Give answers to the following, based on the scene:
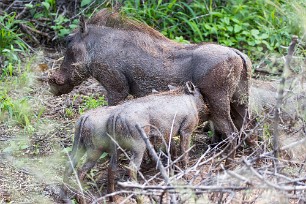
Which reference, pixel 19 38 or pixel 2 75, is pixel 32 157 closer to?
pixel 2 75

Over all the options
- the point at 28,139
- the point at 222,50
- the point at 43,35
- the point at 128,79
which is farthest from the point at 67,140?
the point at 43,35

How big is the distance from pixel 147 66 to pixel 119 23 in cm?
55

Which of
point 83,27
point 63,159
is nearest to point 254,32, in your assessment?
point 83,27

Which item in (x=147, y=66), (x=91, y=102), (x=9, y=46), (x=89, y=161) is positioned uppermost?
(x=147, y=66)

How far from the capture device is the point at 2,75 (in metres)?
7.55

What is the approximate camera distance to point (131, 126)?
203 inches

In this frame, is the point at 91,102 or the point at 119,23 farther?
the point at 91,102

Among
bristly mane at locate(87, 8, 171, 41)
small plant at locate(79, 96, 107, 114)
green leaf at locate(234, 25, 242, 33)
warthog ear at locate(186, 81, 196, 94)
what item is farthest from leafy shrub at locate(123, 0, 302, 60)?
warthog ear at locate(186, 81, 196, 94)

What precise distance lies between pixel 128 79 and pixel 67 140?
31.2 inches

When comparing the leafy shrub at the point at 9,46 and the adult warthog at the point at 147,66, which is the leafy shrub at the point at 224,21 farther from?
the adult warthog at the point at 147,66

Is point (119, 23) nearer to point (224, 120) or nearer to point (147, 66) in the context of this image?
point (147, 66)

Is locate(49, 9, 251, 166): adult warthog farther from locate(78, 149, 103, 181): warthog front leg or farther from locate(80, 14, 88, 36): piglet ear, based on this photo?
locate(78, 149, 103, 181): warthog front leg

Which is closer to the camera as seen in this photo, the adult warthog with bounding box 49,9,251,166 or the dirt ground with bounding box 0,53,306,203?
the dirt ground with bounding box 0,53,306,203

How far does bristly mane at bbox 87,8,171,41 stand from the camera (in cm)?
636
